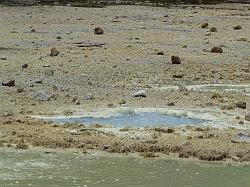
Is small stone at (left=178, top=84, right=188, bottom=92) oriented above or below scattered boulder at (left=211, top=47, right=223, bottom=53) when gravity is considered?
below

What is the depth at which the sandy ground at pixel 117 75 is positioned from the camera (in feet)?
33.3

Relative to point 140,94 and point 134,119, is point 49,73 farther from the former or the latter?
point 134,119

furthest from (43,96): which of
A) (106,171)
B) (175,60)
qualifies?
(175,60)

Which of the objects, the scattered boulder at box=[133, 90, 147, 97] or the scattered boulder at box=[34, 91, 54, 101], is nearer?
the scattered boulder at box=[34, 91, 54, 101]

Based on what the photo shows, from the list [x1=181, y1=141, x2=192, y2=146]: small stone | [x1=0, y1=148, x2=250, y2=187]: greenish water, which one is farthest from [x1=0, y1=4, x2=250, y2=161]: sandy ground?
[x1=0, y1=148, x2=250, y2=187]: greenish water

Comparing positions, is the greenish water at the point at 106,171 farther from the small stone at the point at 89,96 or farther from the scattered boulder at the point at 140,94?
the scattered boulder at the point at 140,94

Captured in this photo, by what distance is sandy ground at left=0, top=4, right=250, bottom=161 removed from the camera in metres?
10.2

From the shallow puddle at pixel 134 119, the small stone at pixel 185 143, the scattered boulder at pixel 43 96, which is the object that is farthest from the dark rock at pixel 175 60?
the small stone at pixel 185 143

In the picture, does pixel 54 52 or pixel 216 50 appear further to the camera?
pixel 216 50

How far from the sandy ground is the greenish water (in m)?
0.39

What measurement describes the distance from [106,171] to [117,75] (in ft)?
23.8

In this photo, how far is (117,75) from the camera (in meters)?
16.0

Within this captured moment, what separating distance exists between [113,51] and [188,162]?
1097 centimetres

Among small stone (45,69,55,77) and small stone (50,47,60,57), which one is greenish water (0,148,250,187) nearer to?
small stone (45,69,55,77)
